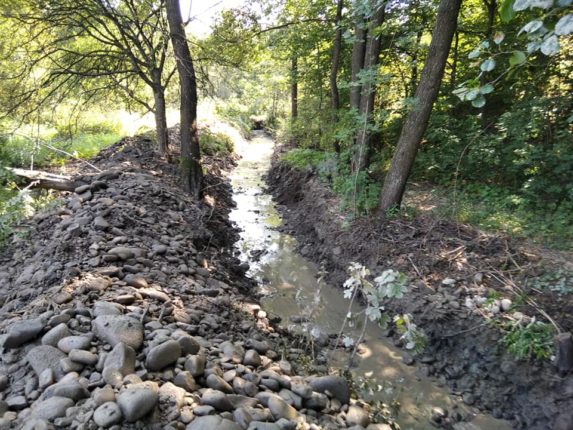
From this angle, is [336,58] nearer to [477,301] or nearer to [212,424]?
[477,301]

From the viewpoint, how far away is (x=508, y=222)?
6207 mm

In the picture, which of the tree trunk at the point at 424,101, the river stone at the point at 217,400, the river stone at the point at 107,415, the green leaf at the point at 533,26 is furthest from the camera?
the tree trunk at the point at 424,101

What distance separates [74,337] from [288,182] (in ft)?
29.4

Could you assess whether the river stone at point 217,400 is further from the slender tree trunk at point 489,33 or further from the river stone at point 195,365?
the slender tree trunk at point 489,33

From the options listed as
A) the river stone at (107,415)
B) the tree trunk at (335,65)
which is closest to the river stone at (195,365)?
the river stone at (107,415)

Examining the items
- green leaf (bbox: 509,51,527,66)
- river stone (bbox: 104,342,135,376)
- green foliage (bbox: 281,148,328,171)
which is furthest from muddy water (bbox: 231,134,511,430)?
green leaf (bbox: 509,51,527,66)

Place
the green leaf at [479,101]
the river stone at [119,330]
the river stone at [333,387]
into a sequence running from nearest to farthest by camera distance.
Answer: the green leaf at [479,101] → the river stone at [119,330] → the river stone at [333,387]

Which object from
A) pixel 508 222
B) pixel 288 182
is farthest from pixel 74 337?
pixel 288 182

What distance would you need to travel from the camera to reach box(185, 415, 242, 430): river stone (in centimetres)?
231

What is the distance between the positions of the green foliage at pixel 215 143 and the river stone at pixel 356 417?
1087cm

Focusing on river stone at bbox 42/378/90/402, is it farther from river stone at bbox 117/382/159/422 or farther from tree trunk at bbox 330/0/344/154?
tree trunk at bbox 330/0/344/154

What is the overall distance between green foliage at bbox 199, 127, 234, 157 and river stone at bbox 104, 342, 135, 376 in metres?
10.7

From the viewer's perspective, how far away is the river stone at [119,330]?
9.57 ft

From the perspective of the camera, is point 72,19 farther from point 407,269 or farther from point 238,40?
point 407,269
